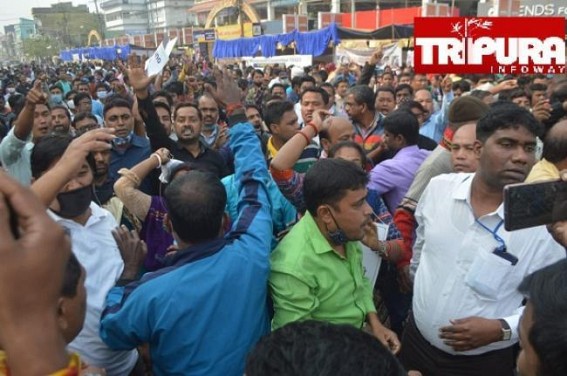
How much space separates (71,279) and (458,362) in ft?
5.57

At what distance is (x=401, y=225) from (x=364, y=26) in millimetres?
29734

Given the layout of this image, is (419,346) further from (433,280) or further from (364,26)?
(364,26)

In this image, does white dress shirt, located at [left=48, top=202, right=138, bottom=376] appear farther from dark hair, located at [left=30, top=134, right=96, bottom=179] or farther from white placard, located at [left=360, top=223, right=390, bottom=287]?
white placard, located at [left=360, top=223, right=390, bottom=287]

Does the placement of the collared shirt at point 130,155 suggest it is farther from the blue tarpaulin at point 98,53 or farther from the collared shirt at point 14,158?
the blue tarpaulin at point 98,53

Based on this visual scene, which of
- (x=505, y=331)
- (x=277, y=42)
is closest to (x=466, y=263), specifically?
(x=505, y=331)

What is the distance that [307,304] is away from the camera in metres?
1.89

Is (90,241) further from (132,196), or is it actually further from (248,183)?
(248,183)

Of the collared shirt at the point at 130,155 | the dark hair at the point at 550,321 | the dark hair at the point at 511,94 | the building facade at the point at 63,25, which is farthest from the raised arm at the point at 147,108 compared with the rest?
the building facade at the point at 63,25

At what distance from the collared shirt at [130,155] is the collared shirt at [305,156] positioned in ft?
3.47

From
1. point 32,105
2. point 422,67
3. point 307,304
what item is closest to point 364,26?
point 422,67

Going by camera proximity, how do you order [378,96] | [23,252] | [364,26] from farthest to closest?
[364,26], [378,96], [23,252]

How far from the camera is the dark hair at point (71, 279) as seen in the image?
→ 4.44 feet

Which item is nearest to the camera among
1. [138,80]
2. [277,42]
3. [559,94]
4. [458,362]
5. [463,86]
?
[458,362]

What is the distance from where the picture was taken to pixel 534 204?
1450mm
